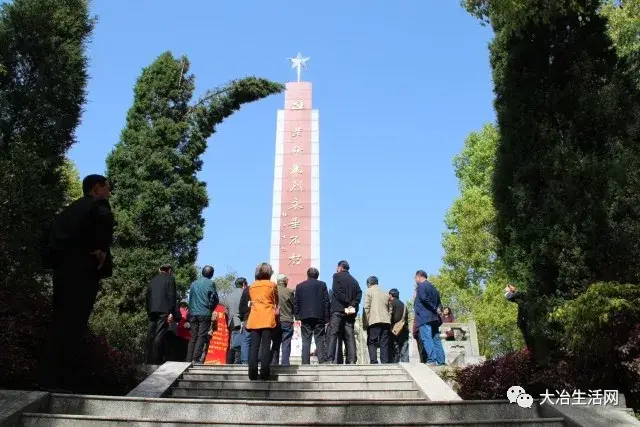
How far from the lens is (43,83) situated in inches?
460

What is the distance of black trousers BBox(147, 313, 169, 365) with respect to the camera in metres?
8.48

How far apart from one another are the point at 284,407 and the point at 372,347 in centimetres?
484

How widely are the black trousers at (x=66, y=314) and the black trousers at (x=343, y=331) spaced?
4.55 metres

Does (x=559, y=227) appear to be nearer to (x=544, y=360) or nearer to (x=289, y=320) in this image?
(x=544, y=360)

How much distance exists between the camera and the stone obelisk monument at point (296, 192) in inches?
809

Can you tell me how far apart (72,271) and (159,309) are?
3347 mm

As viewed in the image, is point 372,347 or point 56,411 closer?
point 56,411

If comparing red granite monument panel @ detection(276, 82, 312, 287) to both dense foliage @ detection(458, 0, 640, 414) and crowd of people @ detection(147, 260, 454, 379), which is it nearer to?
crowd of people @ detection(147, 260, 454, 379)

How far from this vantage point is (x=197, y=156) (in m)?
17.0

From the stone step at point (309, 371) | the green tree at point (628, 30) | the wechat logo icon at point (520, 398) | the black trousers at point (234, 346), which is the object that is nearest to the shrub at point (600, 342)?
the wechat logo icon at point (520, 398)

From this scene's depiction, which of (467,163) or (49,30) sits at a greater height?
(467,163)

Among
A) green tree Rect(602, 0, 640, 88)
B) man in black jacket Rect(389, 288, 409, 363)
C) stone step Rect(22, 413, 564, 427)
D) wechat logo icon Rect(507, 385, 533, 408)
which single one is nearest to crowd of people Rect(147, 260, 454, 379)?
man in black jacket Rect(389, 288, 409, 363)

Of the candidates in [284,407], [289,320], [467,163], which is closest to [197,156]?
[289,320]

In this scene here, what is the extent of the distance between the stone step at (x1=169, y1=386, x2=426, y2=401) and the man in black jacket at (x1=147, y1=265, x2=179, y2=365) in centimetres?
171
